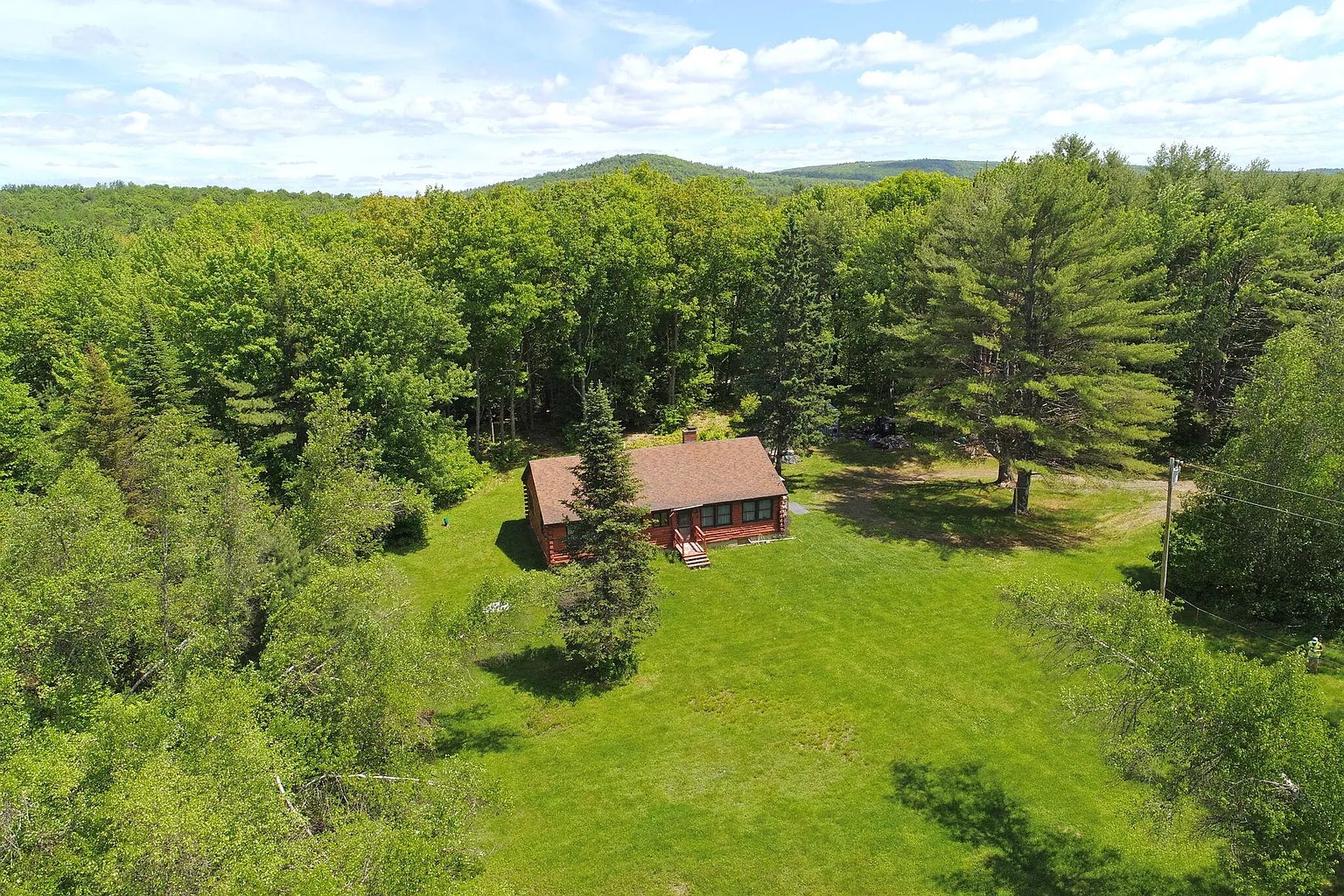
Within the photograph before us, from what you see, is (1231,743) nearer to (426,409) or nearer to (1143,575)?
(1143,575)

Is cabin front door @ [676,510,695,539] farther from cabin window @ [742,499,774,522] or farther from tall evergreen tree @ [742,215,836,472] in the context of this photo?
tall evergreen tree @ [742,215,836,472]

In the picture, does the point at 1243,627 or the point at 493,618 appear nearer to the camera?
the point at 493,618

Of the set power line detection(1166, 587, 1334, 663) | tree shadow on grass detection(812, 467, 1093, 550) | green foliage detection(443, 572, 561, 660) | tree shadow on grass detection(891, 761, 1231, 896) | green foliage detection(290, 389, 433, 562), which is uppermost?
green foliage detection(290, 389, 433, 562)

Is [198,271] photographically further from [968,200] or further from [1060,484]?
[1060,484]

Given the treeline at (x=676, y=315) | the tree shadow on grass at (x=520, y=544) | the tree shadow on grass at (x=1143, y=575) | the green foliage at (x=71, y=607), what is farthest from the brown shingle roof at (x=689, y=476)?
the green foliage at (x=71, y=607)

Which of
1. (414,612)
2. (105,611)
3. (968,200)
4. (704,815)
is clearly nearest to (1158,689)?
(704,815)

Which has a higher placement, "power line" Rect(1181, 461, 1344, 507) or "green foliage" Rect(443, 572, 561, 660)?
"power line" Rect(1181, 461, 1344, 507)

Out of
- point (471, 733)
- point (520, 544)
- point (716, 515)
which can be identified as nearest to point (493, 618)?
point (471, 733)

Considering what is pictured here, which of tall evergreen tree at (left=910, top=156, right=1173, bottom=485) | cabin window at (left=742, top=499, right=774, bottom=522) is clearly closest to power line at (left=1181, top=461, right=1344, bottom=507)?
tall evergreen tree at (left=910, top=156, right=1173, bottom=485)
